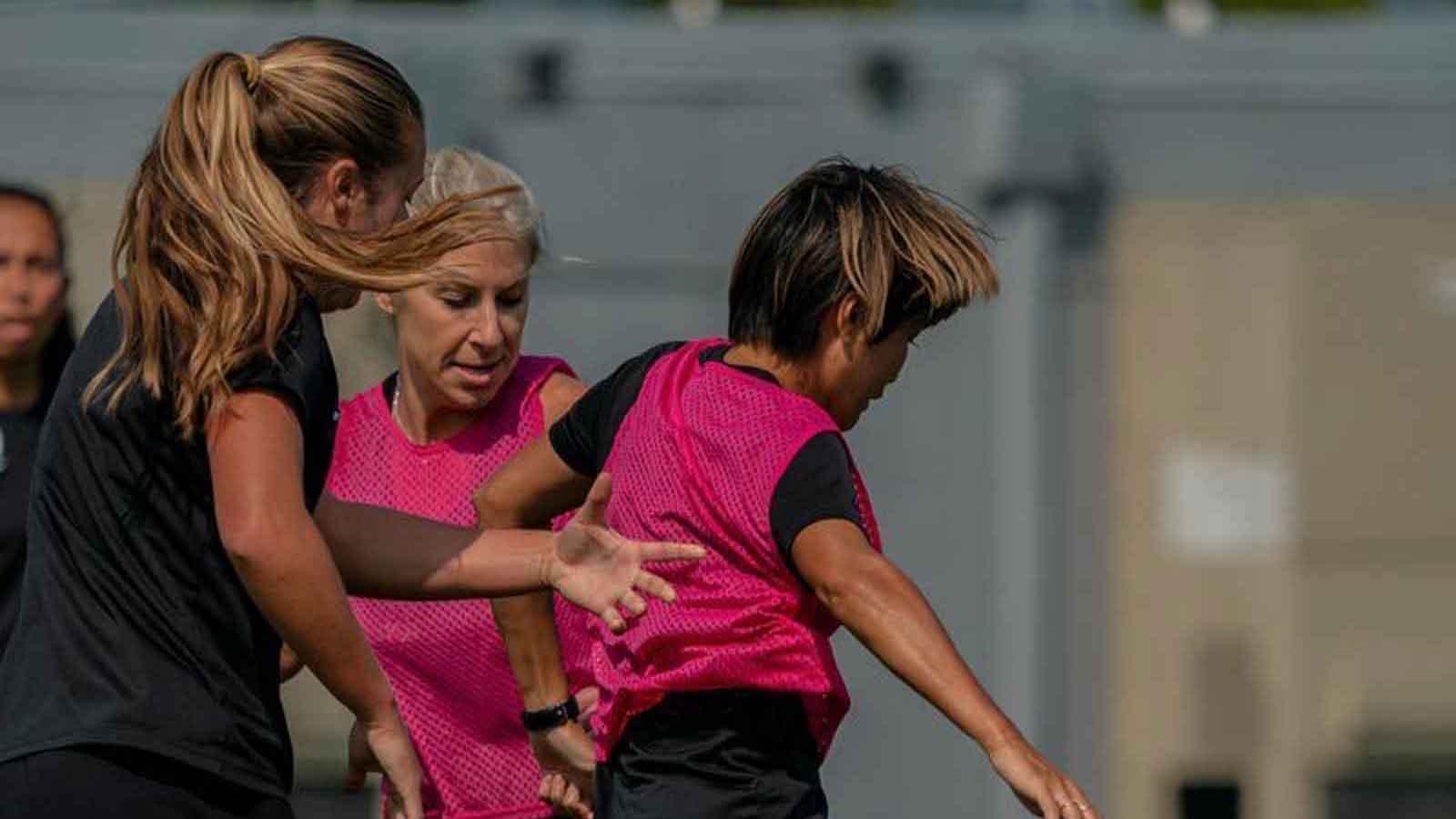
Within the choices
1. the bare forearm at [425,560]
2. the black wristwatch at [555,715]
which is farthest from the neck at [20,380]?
the bare forearm at [425,560]

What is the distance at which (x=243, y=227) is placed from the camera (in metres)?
3.04

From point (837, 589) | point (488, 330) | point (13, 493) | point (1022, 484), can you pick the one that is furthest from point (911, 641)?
point (1022, 484)

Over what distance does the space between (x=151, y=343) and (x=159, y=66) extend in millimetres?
8373

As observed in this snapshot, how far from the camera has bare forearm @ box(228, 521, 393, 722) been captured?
2.96m

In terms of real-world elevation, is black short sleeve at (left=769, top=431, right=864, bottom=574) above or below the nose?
below

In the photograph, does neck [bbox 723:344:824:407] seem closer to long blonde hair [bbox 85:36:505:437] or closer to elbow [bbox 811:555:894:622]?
elbow [bbox 811:555:894:622]

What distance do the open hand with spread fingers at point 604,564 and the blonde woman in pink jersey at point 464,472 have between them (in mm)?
734

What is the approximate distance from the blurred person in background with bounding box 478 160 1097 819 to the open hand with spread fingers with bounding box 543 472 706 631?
5.1 inches

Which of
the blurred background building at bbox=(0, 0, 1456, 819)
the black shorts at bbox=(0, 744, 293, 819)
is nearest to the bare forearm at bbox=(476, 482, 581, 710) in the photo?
the black shorts at bbox=(0, 744, 293, 819)

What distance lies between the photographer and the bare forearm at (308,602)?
2961 mm

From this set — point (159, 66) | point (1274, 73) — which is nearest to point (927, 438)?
point (1274, 73)

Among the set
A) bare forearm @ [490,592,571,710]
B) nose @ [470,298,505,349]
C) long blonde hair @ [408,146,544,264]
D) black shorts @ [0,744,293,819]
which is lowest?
bare forearm @ [490,592,571,710]

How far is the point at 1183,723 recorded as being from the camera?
11.2 metres

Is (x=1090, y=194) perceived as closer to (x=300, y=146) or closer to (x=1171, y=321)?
(x=1171, y=321)
